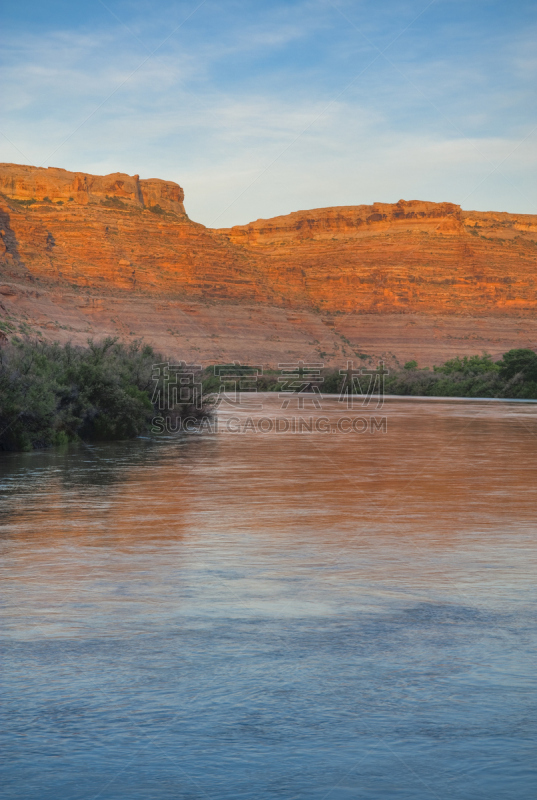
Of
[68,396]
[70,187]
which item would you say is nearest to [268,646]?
[68,396]

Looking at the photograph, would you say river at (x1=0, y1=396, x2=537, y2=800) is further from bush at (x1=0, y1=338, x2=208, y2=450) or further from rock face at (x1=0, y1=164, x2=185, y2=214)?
rock face at (x1=0, y1=164, x2=185, y2=214)

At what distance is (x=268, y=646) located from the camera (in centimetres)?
503

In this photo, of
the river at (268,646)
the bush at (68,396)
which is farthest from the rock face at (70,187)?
the river at (268,646)

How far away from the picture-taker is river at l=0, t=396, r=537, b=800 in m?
3.52

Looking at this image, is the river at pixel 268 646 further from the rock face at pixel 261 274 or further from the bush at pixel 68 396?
the rock face at pixel 261 274

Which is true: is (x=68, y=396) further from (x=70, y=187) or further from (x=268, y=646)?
(x=70, y=187)

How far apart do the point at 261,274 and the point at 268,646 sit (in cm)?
11114

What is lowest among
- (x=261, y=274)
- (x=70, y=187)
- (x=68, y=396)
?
(x=68, y=396)

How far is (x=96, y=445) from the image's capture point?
19297 mm

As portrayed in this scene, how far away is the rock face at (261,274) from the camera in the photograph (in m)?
92.1

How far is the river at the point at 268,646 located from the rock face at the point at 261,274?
69.9 metres

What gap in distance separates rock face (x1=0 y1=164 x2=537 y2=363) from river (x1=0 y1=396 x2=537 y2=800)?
69.9m

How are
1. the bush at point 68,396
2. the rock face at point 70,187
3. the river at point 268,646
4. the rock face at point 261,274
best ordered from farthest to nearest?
Result: the rock face at point 70,187
the rock face at point 261,274
the bush at point 68,396
the river at point 268,646

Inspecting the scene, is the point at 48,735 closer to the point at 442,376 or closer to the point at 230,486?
the point at 230,486
